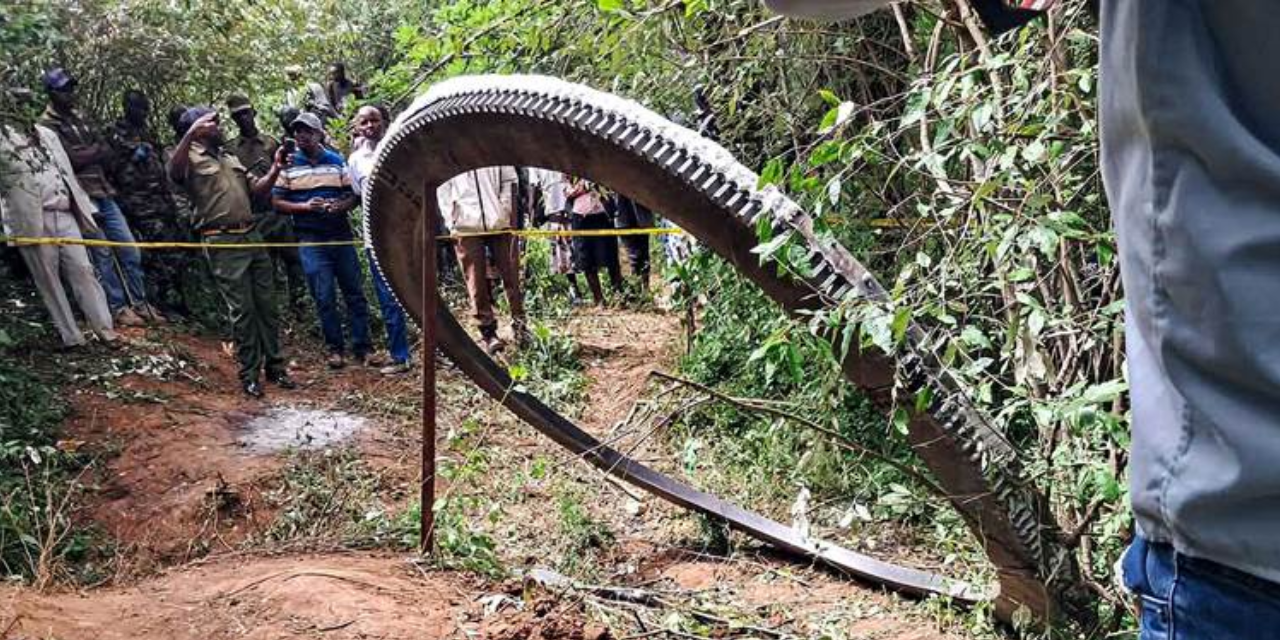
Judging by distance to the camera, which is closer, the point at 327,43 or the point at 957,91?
the point at 957,91

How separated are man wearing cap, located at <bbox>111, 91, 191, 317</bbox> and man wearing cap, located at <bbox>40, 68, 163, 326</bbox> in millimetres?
143

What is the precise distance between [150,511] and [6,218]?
303 cm

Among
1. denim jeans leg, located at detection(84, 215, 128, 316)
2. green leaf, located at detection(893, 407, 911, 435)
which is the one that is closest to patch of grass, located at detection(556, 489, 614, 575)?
green leaf, located at detection(893, 407, 911, 435)

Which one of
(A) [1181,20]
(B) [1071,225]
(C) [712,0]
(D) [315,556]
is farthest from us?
(C) [712,0]

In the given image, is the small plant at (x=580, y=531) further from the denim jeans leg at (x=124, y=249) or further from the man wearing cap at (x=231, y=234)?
the denim jeans leg at (x=124, y=249)

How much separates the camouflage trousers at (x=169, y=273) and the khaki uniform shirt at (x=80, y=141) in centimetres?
80

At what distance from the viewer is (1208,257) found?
91 cm

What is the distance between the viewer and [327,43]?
39.6ft

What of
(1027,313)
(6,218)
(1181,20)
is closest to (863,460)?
(1027,313)

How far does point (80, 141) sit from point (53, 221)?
3.14ft

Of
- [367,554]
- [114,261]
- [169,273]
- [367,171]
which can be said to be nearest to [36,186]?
[114,261]

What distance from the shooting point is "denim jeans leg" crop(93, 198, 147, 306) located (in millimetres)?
8461

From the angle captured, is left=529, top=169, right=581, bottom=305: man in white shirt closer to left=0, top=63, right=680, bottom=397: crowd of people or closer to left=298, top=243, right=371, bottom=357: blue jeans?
left=0, top=63, right=680, bottom=397: crowd of people

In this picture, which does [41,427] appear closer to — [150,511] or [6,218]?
[150,511]
